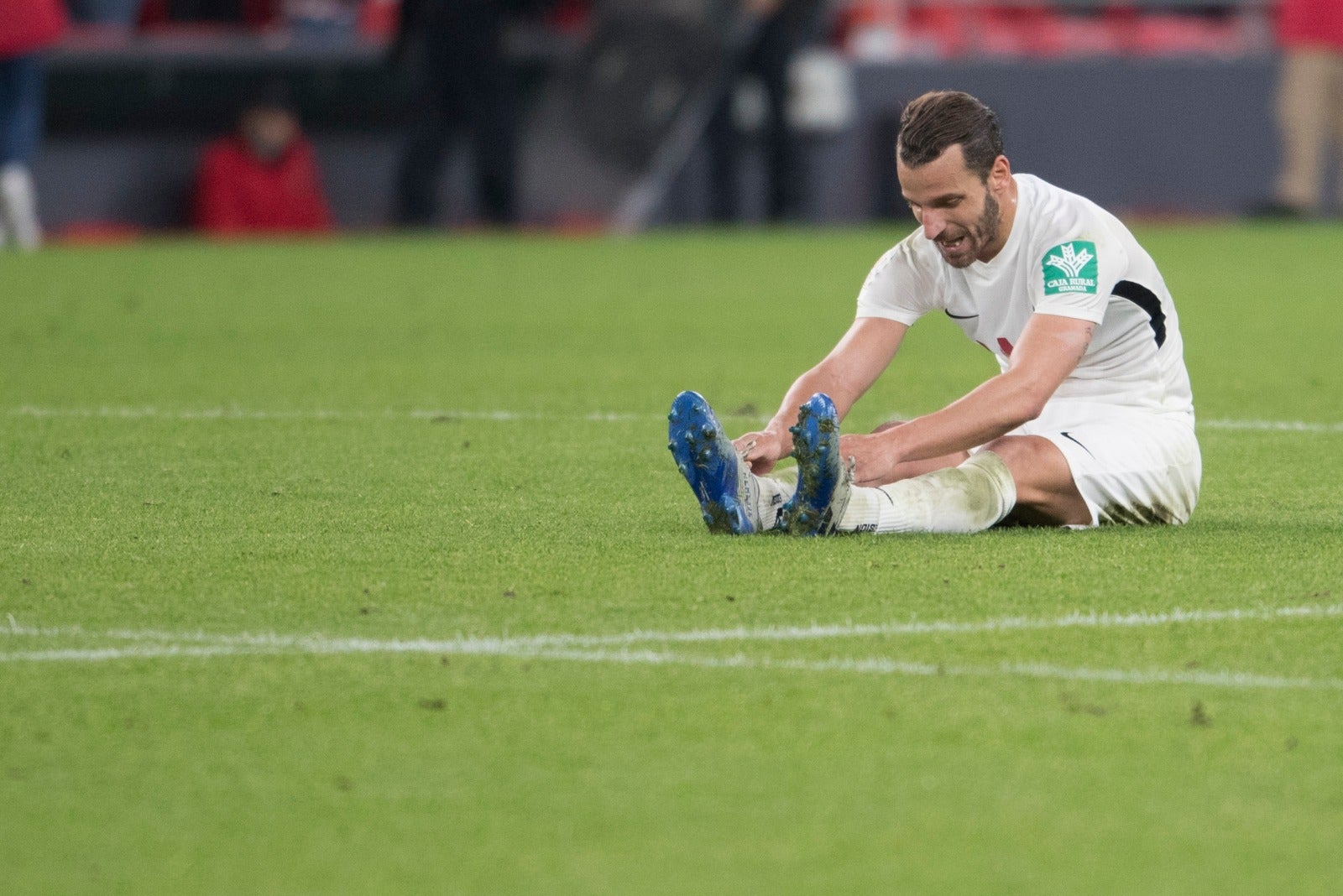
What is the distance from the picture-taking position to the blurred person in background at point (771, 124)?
18.1 metres

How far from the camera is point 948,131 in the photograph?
4.96m

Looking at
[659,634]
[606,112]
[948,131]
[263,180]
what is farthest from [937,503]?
[606,112]

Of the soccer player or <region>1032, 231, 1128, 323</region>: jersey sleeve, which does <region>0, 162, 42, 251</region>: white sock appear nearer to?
the soccer player

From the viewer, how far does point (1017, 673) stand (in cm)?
376

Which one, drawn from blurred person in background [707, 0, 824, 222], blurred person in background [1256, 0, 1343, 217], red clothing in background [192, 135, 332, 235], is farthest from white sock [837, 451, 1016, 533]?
blurred person in background [1256, 0, 1343, 217]

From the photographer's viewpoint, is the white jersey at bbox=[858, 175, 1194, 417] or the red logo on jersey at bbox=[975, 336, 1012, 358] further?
the red logo on jersey at bbox=[975, 336, 1012, 358]

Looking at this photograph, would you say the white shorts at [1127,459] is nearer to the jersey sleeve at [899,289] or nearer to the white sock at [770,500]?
the jersey sleeve at [899,289]

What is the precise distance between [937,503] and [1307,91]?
14213 mm

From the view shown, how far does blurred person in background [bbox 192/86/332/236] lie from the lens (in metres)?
17.5

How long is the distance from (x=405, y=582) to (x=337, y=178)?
14231 mm

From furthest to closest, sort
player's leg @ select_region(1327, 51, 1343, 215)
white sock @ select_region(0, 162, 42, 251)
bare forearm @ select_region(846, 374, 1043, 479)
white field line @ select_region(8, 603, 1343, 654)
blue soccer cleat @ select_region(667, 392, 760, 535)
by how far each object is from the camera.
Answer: player's leg @ select_region(1327, 51, 1343, 215), white sock @ select_region(0, 162, 42, 251), bare forearm @ select_region(846, 374, 1043, 479), blue soccer cleat @ select_region(667, 392, 760, 535), white field line @ select_region(8, 603, 1343, 654)

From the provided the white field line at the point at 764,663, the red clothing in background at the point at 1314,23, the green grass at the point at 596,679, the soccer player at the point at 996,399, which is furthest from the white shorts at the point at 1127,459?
the red clothing in background at the point at 1314,23

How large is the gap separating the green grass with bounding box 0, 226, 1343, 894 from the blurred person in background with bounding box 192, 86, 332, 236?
9.73m

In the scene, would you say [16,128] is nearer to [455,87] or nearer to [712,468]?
[455,87]
